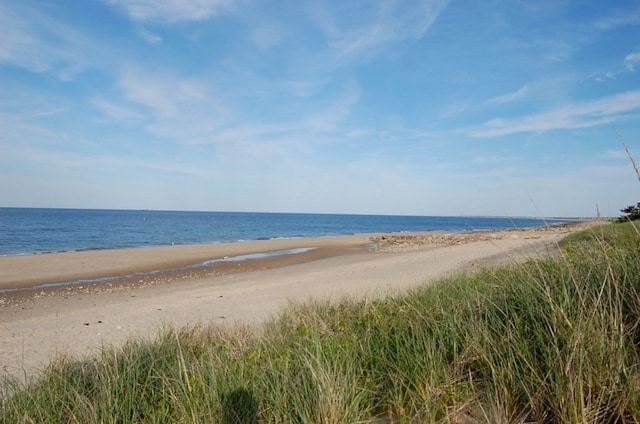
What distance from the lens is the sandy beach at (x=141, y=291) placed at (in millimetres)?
8875

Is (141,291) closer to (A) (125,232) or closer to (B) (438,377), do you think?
(B) (438,377)

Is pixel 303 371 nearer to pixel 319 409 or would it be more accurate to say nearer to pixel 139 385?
pixel 319 409

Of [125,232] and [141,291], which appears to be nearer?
[141,291]

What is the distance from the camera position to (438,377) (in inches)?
121

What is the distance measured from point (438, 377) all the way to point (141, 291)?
15216mm

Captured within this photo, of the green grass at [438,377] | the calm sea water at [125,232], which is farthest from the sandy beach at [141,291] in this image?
the calm sea water at [125,232]

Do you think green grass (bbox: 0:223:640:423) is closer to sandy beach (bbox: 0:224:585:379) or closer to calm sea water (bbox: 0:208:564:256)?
calm sea water (bbox: 0:208:564:256)

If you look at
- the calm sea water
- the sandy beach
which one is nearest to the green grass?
the calm sea water

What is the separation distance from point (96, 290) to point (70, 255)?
1436cm

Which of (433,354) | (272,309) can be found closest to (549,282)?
(433,354)

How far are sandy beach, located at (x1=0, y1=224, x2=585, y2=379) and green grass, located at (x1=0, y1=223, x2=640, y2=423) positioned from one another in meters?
1.10

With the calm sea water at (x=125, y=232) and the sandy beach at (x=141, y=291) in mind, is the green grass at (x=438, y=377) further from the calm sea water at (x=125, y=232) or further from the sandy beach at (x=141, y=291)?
the sandy beach at (x=141, y=291)

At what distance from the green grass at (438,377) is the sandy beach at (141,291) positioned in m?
1.10

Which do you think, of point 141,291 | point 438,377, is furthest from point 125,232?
point 438,377
